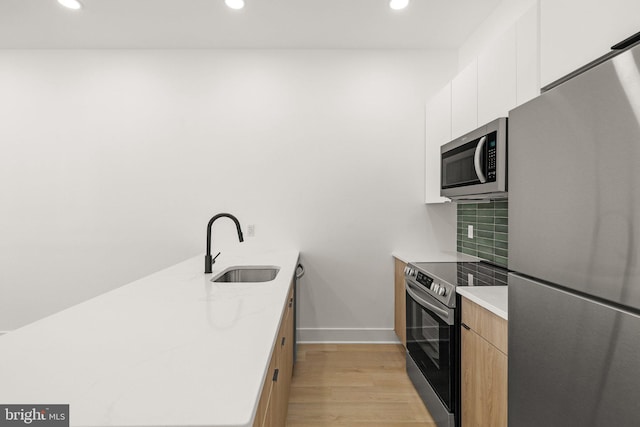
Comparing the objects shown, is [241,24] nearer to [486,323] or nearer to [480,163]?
[480,163]

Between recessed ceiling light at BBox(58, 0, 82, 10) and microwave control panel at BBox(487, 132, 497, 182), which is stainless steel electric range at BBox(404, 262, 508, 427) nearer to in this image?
microwave control panel at BBox(487, 132, 497, 182)

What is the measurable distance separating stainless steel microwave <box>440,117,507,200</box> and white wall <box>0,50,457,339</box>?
86 cm

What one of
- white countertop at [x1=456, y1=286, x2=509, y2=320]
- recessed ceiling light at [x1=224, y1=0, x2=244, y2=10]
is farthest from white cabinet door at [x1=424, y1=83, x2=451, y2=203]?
recessed ceiling light at [x1=224, y1=0, x2=244, y2=10]

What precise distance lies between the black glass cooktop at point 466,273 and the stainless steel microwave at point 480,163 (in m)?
0.48

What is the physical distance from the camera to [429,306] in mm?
1999

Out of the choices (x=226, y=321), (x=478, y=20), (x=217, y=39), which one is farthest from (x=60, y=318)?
(x=478, y=20)

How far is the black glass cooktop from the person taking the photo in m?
1.87

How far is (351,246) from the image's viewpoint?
3193mm

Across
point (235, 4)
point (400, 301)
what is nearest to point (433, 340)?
point (400, 301)

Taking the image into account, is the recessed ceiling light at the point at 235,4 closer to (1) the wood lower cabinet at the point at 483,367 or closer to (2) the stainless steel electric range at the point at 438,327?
(2) the stainless steel electric range at the point at 438,327

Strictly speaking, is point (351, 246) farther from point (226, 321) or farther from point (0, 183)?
point (0, 183)

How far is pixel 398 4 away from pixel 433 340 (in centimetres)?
226

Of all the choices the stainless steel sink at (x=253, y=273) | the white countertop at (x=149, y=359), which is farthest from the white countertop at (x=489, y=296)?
the stainless steel sink at (x=253, y=273)

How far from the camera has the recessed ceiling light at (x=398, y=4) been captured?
240 cm
